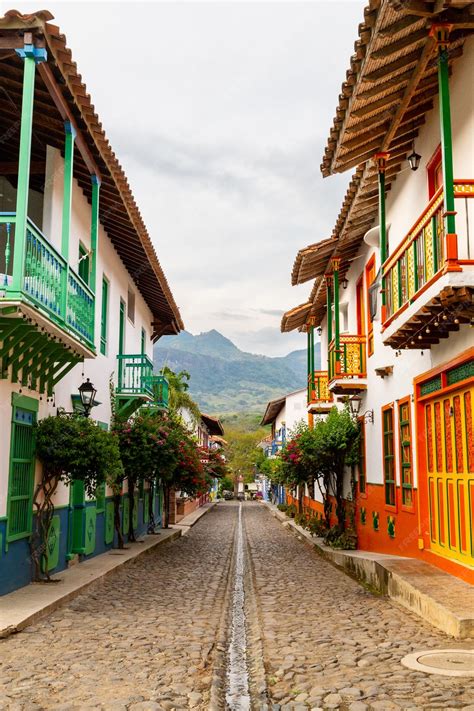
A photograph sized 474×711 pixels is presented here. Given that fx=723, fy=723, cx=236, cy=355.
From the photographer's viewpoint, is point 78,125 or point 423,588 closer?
point 423,588

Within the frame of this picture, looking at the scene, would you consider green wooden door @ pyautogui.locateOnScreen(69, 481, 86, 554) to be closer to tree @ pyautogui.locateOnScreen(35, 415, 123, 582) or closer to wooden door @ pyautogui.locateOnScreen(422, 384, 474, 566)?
tree @ pyautogui.locateOnScreen(35, 415, 123, 582)

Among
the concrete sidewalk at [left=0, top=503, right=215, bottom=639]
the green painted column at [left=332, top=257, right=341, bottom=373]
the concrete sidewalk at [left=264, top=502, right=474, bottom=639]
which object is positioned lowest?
the concrete sidewalk at [left=0, top=503, right=215, bottom=639]

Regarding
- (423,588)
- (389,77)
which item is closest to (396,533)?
(423,588)

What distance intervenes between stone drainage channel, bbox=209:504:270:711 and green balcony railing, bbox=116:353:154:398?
6.15 meters

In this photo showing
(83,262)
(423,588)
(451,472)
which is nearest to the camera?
(423,588)

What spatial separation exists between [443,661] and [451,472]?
4.16m

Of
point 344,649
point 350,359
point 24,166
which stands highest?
point 24,166

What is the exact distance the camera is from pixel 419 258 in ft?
29.0

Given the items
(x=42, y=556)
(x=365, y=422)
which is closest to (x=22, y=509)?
(x=42, y=556)

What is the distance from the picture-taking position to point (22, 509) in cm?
1016

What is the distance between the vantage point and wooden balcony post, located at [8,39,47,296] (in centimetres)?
770

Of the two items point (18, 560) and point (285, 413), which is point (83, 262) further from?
point (285, 413)

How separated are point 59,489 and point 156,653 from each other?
19.1ft

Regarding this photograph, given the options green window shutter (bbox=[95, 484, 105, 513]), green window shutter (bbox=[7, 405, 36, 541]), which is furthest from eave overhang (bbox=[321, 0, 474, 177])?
green window shutter (bbox=[95, 484, 105, 513])
